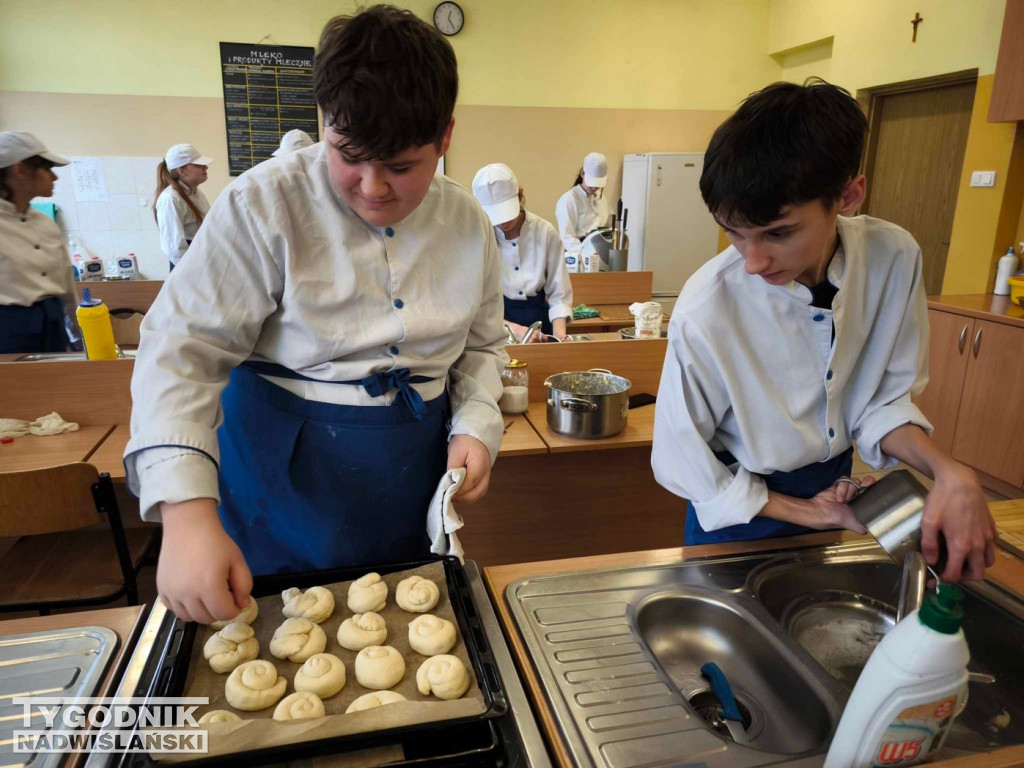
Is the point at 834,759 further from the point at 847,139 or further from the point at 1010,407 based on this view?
the point at 1010,407

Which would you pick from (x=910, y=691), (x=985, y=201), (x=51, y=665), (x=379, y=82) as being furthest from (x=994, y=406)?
(x=51, y=665)

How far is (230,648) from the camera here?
2.52 ft

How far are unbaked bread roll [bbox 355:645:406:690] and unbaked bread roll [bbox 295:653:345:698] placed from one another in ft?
0.08

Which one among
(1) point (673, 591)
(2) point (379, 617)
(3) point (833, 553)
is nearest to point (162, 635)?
(2) point (379, 617)

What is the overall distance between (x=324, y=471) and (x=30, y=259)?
2.65 metres

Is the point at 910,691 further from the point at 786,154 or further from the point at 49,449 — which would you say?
the point at 49,449

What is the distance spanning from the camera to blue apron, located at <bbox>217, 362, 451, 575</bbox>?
967 millimetres

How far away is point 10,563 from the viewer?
1.82 meters

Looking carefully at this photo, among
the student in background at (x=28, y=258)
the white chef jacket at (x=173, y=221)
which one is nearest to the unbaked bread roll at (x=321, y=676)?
the student in background at (x=28, y=258)

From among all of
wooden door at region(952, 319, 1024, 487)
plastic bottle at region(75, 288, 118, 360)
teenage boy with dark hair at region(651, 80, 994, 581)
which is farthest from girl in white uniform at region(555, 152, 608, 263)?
teenage boy with dark hair at region(651, 80, 994, 581)

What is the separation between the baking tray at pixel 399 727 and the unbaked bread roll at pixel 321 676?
0.12m

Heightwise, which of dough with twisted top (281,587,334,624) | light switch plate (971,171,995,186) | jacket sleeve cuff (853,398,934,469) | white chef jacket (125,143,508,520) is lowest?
dough with twisted top (281,587,334,624)

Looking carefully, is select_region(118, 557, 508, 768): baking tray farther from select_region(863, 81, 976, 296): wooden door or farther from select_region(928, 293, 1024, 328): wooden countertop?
select_region(863, 81, 976, 296): wooden door

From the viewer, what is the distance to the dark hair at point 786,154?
88cm
